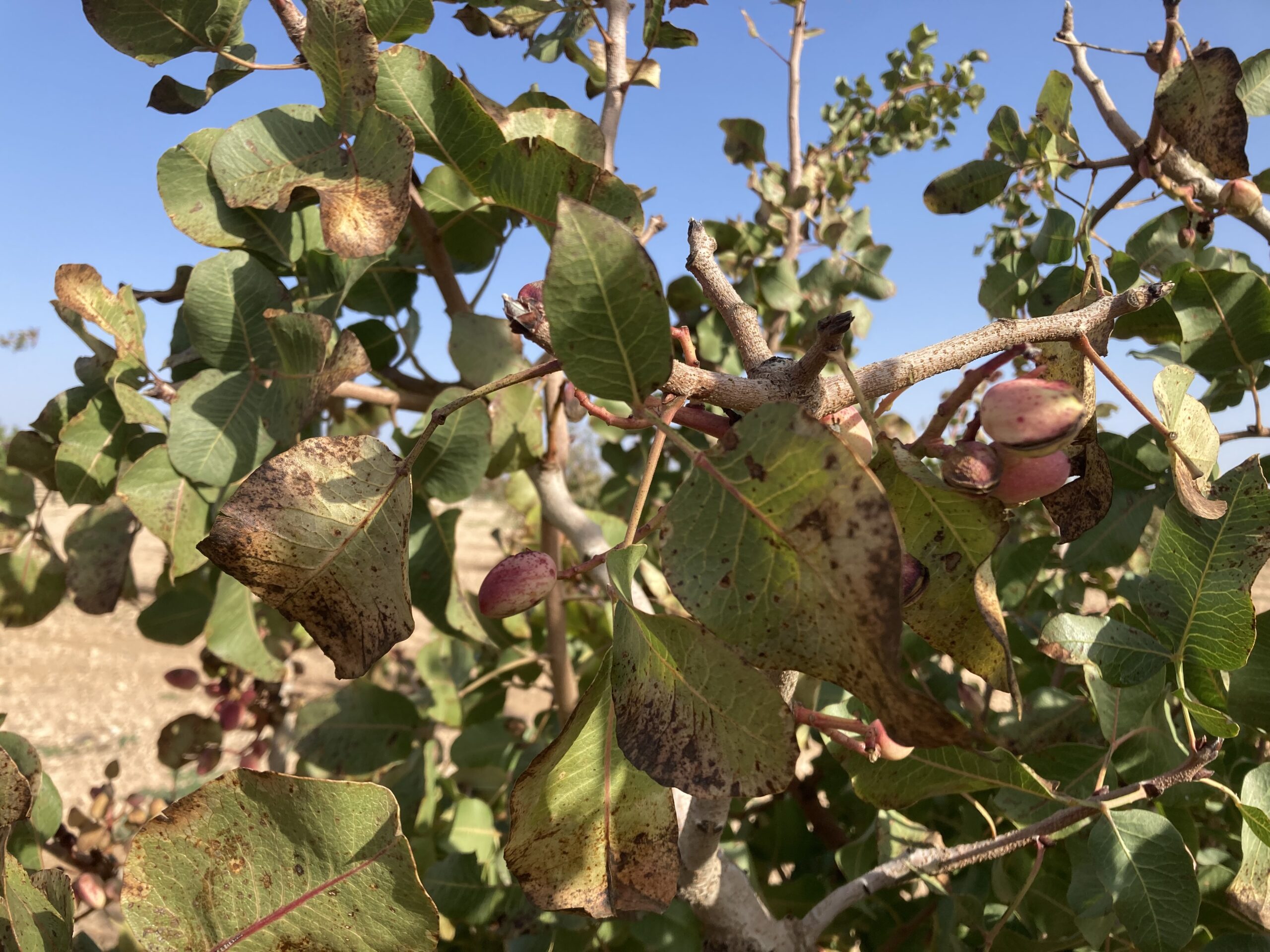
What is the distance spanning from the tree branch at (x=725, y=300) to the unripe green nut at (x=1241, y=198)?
70 cm

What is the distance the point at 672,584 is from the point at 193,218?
2.51 feet

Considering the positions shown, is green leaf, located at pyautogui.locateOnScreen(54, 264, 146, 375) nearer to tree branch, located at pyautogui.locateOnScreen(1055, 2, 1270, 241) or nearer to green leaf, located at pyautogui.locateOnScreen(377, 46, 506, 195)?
green leaf, located at pyautogui.locateOnScreen(377, 46, 506, 195)

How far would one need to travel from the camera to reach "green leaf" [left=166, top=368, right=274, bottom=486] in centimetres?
80

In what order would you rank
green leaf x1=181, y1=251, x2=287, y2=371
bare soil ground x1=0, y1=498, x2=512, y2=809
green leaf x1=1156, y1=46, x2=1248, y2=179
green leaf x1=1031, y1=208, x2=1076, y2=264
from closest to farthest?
green leaf x1=1156, y1=46, x2=1248, y2=179 → green leaf x1=181, y1=251, x2=287, y2=371 → green leaf x1=1031, y1=208, x2=1076, y2=264 → bare soil ground x1=0, y1=498, x2=512, y2=809

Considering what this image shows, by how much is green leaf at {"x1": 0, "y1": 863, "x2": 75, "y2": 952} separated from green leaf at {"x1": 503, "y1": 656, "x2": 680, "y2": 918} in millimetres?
269

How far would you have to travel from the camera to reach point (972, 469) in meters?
0.39

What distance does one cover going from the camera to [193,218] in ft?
2.83

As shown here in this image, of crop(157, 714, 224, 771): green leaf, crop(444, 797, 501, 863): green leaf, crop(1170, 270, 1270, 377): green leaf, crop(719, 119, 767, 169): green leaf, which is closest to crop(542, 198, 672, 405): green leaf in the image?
crop(1170, 270, 1270, 377): green leaf

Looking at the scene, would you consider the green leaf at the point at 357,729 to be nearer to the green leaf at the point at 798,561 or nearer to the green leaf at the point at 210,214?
the green leaf at the point at 210,214

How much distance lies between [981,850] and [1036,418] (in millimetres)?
436

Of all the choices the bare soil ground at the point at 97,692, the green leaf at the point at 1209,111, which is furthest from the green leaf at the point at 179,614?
the bare soil ground at the point at 97,692

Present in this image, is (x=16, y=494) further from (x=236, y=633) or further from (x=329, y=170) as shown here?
(x=329, y=170)

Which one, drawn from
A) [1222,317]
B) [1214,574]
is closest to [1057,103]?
[1222,317]

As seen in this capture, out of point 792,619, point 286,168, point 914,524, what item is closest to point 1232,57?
point 914,524
